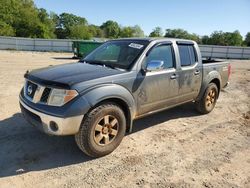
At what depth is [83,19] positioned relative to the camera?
340 feet

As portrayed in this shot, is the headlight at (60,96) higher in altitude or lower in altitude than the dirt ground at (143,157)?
higher

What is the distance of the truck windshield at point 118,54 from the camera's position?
4.54 metres

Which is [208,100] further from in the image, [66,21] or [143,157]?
[66,21]

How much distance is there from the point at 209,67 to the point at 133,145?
2.90 metres

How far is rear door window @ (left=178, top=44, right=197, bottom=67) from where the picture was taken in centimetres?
A: 541

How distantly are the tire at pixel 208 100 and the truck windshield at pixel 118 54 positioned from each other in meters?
2.30

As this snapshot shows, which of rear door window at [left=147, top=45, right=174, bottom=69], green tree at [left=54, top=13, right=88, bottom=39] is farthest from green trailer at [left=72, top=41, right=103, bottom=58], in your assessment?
green tree at [left=54, top=13, right=88, bottom=39]

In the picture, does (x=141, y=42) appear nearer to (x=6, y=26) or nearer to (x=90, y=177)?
(x=90, y=177)

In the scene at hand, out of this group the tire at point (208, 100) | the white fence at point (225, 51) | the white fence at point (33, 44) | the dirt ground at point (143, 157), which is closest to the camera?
the dirt ground at point (143, 157)

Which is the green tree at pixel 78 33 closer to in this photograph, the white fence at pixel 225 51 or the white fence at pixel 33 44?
the white fence at pixel 33 44

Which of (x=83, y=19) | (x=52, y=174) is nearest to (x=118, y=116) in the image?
(x=52, y=174)

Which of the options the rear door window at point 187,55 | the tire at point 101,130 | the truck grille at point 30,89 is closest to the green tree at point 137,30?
the rear door window at point 187,55

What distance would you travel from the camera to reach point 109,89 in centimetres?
391

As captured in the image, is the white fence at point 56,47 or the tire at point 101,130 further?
the white fence at point 56,47
